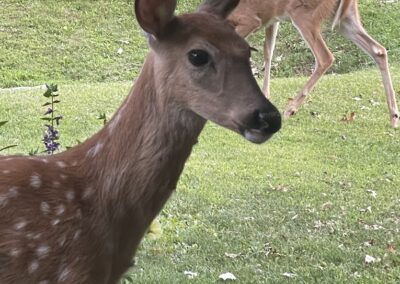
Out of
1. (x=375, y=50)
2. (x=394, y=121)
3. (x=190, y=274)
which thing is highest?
(x=190, y=274)

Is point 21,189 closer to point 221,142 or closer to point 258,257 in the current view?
point 258,257

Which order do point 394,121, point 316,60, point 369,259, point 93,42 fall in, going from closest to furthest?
point 369,259
point 394,121
point 316,60
point 93,42

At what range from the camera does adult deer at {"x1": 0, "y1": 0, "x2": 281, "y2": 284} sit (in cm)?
230

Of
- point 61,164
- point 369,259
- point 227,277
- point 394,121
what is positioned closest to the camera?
point 61,164

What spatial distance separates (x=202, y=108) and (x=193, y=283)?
6.69 ft

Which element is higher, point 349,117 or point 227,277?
point 227,277

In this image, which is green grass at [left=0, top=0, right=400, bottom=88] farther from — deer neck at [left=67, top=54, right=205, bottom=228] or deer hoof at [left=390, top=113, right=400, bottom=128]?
deer neck at [left=67, top=54, right=205, bottom=228]

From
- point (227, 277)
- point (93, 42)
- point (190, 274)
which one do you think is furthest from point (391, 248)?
point (93, 42)

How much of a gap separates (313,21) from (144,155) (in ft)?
21.5

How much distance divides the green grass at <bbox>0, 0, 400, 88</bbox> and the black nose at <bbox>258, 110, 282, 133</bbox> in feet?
32.9

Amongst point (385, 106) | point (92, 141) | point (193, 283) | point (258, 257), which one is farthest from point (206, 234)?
point (385, 106)

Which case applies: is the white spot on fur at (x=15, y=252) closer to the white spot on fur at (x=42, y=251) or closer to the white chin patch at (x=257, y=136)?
the white spot on fur at (x=42, y=251)

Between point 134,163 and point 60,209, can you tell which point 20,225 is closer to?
point 60,209

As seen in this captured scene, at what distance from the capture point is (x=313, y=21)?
28.6 feet
